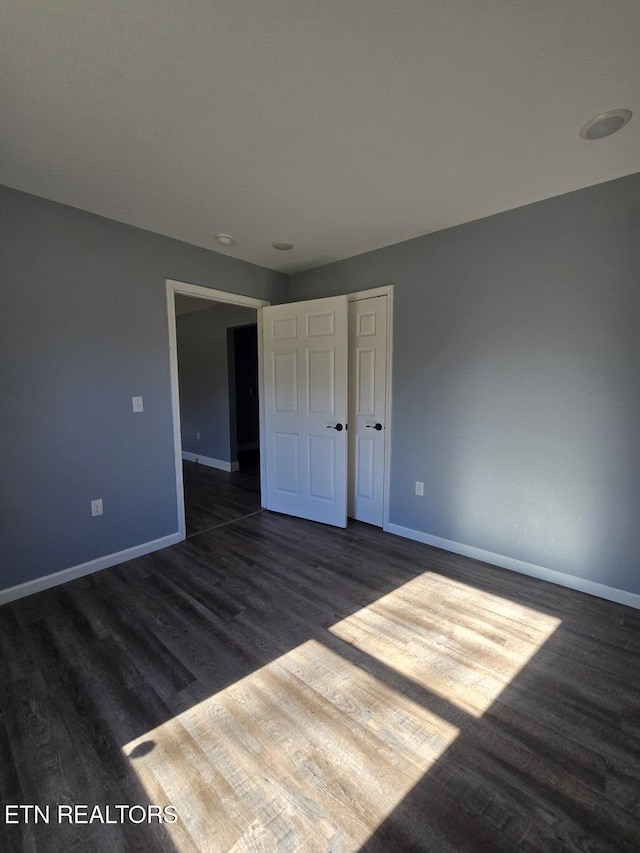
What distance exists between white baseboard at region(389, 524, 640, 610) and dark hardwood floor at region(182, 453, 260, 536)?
5.45 ft

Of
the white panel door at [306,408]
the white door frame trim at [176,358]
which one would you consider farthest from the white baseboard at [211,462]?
the white door frame trim at [176,358]

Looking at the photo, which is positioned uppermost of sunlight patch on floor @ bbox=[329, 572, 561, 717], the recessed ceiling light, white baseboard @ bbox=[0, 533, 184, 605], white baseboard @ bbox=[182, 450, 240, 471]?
the recessed ceiling light

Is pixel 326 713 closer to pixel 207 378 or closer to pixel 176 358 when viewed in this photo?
pixel 176 358

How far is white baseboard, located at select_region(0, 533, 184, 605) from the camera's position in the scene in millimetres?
2301

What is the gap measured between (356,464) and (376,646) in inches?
70.2

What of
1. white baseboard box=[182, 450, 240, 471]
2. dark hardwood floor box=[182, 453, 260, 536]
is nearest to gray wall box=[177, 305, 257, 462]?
white baseboard box=[182, 450, 240, 471]

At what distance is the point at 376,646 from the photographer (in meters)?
1.90

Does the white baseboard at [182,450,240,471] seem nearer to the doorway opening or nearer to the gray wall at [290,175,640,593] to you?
the doorway opening

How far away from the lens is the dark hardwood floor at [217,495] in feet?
11.9

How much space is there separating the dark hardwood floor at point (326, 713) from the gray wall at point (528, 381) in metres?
0.49

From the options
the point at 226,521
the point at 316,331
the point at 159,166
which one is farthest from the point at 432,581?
the point at 159,166

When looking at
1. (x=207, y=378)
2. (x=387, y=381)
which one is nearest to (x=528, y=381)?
(x=387, y=381)

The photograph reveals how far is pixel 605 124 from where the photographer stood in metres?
1.62

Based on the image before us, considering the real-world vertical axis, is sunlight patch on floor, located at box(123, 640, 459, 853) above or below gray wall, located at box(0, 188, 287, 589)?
below
